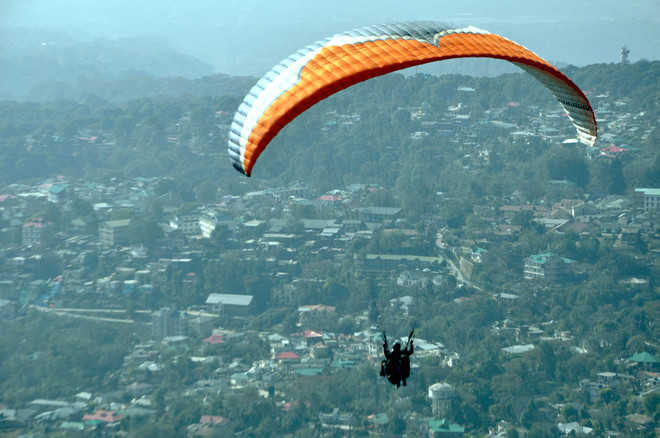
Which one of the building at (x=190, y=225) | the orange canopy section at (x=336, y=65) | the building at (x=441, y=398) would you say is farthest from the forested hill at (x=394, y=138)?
the orange canopy section at (x=336, y=65)

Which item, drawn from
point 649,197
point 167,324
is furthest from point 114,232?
point 649,197

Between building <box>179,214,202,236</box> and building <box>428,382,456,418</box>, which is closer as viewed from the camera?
building <box>428,382,456,418</box>

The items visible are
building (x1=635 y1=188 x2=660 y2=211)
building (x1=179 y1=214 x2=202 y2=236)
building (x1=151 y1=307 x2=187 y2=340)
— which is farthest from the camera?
building (x1=179 y1=214 x2=202 y2=236)

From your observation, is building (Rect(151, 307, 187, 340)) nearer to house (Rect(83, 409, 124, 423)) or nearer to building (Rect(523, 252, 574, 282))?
house (Rect(83, 409, 124, 423))

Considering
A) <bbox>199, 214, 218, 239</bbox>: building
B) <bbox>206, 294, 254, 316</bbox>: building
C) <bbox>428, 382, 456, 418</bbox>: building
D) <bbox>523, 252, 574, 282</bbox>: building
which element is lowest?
<bbox>428, 382, 456, 418</bbox>: building

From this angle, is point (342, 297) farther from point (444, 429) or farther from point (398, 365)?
point (398, 365)

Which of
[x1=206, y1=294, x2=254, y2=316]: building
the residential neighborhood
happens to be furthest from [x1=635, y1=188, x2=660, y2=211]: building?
[x1=206, y1=294, x2=254, y2=316]: building

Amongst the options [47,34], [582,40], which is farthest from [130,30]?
[582,40]
